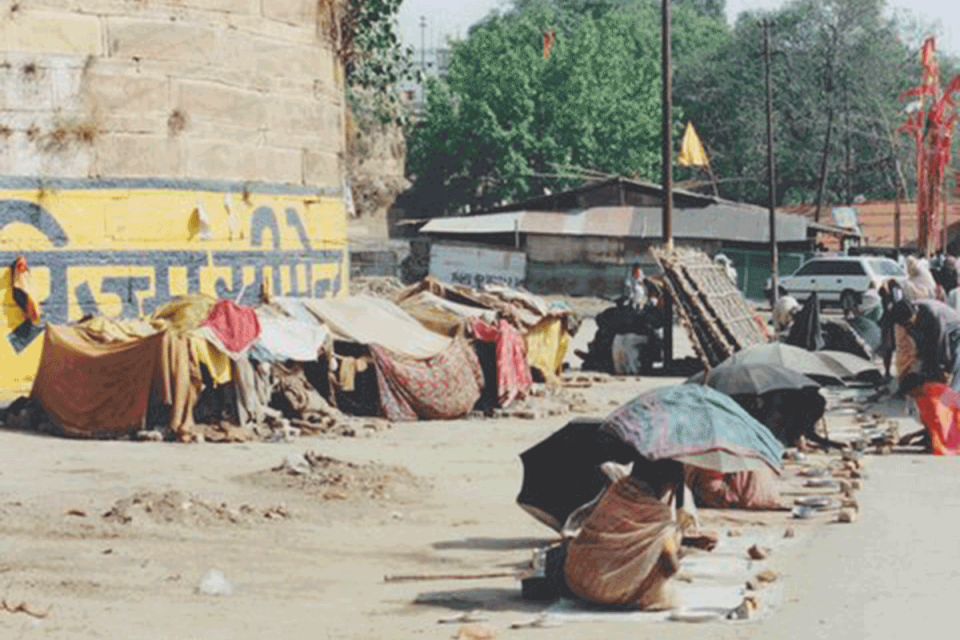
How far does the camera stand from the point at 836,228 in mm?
58688

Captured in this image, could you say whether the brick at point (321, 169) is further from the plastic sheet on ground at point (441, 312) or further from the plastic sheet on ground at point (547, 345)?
the plastic sheet on ground at point (547, 345)

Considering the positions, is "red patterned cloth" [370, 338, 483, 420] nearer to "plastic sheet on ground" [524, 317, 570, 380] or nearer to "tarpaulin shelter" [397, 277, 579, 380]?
"tarpaulin shelter" [397, 277, 579, 380]

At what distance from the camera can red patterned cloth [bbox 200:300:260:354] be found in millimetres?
17969

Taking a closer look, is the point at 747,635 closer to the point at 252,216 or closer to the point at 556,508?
the point at 556,508

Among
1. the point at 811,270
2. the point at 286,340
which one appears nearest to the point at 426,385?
the point at 286,340

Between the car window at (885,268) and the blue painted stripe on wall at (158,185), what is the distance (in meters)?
28.0

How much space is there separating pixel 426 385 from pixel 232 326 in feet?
9.60

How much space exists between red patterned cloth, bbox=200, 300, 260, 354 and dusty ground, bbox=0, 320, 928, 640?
1.08 metres

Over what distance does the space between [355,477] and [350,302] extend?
6.74 metres

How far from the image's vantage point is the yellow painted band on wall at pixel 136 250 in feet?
62.3

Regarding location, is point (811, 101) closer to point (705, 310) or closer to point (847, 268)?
point (847, 268)

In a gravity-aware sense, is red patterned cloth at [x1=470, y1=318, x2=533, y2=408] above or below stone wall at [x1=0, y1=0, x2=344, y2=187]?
below

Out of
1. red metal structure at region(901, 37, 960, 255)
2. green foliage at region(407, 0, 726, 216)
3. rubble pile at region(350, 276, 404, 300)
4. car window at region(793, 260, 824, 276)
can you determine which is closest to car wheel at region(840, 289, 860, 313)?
car window at region(793, 260, 824, 276)

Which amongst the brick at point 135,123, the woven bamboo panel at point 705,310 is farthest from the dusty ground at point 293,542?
the woven bamboo panel at point 705,310
